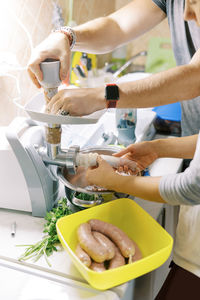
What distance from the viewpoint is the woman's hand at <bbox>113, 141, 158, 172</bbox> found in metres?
1.24

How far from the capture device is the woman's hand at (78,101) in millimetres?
916

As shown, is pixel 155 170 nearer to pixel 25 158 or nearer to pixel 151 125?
pixel 151 125

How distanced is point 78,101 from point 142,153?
41 cm

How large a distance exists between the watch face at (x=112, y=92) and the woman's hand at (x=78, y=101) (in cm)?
2

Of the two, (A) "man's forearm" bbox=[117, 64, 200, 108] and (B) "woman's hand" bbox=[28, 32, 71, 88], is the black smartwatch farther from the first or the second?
(B) "woman's hand" bbox=[28, 32, 71, 88]

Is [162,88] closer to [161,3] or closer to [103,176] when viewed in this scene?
[103,176]

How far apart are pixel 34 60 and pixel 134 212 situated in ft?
1.84

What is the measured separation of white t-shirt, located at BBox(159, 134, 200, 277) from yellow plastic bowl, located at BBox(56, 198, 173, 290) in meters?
0.13

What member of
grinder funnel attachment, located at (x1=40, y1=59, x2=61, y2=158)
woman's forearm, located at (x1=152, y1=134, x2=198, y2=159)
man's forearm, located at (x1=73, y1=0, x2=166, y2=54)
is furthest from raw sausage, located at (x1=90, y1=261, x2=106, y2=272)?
man's forearm, located at (x1=73, y1=0, x2=166, y2=54)

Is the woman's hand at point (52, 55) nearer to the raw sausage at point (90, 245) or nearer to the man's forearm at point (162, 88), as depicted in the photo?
the man's forearm at point (162, 88)

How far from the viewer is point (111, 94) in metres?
1.02

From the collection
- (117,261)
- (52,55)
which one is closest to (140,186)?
(117,261)

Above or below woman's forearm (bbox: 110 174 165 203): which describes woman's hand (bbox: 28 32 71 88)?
above

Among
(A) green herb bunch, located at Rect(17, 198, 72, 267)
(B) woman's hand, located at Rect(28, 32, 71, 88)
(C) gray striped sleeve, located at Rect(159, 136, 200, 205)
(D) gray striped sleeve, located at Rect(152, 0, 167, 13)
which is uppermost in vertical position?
(D) gray striped sleeve, located at Rect(152, 0, 167, 13)
